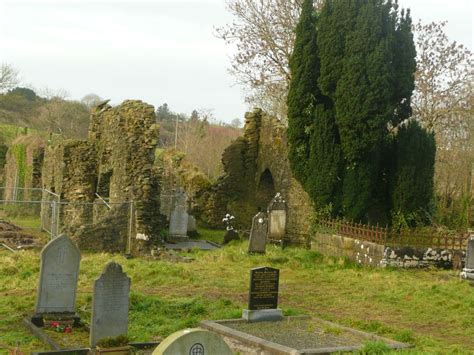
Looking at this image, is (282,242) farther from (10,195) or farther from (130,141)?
(10,195)

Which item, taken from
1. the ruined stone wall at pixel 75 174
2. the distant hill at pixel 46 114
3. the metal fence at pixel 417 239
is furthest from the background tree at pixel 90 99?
the metal fence at pixel 417 239

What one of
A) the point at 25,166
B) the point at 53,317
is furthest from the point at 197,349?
the point at 25,166

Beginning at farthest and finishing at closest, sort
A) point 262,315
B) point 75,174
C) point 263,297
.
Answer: point 75,174, point 263,297, point 262,315

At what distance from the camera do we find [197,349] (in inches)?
233

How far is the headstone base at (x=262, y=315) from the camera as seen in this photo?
9.73 metres

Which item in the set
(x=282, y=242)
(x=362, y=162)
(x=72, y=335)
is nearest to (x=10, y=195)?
(x=282, y=242)

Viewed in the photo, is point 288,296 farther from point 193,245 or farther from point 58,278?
point 193,245

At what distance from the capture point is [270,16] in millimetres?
27500

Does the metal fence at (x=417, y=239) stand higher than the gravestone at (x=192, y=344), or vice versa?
the metal fence at (x=417, y=239)

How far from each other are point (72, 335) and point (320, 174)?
11.5 meters

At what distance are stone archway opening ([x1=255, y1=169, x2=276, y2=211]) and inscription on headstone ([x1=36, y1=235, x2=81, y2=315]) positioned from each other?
55.4 ft

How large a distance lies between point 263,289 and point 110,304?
243 centimetres

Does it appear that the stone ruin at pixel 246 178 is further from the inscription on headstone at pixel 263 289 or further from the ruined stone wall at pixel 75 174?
the inscription on headstone at pixel 263 289

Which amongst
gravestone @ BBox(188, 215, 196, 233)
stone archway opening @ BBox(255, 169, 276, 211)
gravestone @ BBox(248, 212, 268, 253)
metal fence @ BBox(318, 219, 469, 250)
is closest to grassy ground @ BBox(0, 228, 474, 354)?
metal fence @ BBox(318, 219, 469, 250)
